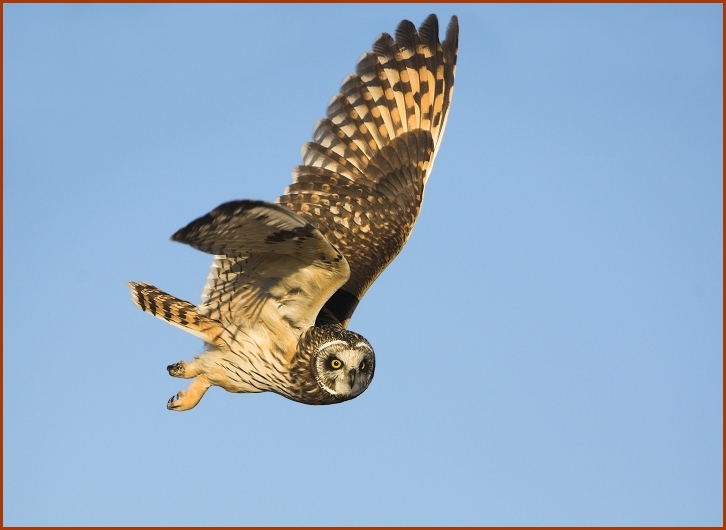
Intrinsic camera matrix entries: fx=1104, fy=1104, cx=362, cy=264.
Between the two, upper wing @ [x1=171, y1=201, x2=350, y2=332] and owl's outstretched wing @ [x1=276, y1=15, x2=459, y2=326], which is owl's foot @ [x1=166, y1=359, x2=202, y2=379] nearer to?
upper wing @ [x1=171, y1=201, x2=350, y2=332]

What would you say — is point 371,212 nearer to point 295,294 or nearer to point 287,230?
point 295,294

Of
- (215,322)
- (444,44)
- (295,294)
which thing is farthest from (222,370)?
(444,44)

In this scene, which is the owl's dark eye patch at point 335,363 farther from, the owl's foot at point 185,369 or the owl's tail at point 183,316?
the owl's foot at point 185,369

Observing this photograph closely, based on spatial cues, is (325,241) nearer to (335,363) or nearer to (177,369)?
(335,363)

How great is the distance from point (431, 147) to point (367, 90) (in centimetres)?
78

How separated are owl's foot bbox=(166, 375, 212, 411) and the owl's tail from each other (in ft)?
1.22

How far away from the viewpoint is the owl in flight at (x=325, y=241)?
739 cm

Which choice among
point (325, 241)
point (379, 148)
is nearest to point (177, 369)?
point (325, 241)

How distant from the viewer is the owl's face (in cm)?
789

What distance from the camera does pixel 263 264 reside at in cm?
771

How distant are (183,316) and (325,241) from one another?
164 centimetres

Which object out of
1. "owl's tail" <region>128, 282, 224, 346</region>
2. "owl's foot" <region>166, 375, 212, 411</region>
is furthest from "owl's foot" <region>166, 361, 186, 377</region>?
"owl's tail" <region>128, 282, 224, 346</region>

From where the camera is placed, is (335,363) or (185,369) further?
(185,369)

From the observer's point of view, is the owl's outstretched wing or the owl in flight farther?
the owl's outstretched wing
